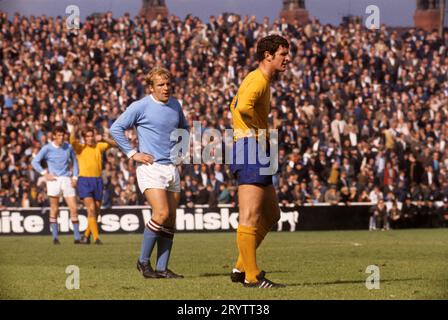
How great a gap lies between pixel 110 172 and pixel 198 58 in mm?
6344

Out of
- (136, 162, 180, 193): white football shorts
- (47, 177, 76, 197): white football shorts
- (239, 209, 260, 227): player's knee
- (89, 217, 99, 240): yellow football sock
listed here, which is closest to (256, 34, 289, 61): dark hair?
(239, 209, 260, 227): player's knee

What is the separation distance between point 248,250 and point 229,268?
3.55m

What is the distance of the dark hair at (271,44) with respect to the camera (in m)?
11.6

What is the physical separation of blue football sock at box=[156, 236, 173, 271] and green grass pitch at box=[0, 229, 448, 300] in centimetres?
30

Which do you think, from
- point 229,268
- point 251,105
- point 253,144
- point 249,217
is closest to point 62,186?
point 229,268

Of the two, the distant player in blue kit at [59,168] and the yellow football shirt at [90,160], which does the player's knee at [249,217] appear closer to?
the yellow football shirt at [90,160]

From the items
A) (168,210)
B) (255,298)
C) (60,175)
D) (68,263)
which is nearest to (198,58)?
(60,175)

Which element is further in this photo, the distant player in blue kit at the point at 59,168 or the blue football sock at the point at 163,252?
the distant player in blue kit at the point at 59,168

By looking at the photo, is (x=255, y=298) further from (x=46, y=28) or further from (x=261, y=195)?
(x=46, y=28)

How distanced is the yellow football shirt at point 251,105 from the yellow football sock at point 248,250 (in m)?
0.96

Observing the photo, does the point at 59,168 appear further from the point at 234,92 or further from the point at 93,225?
the point at 234,92

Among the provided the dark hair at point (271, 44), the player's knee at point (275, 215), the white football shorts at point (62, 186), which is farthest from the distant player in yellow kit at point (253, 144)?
the white football shorts at point (62, 186)

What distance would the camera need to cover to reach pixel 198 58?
35.4 m

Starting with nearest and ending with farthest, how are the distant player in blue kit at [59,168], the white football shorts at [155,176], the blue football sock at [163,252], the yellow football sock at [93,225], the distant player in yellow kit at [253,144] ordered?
the distant player in yellow kit at [253,144], the white football shorts at [155,176], the blue football sock at [163,252], the distant player in blue kit at [59,168], the yellow football sock at [93,225]
